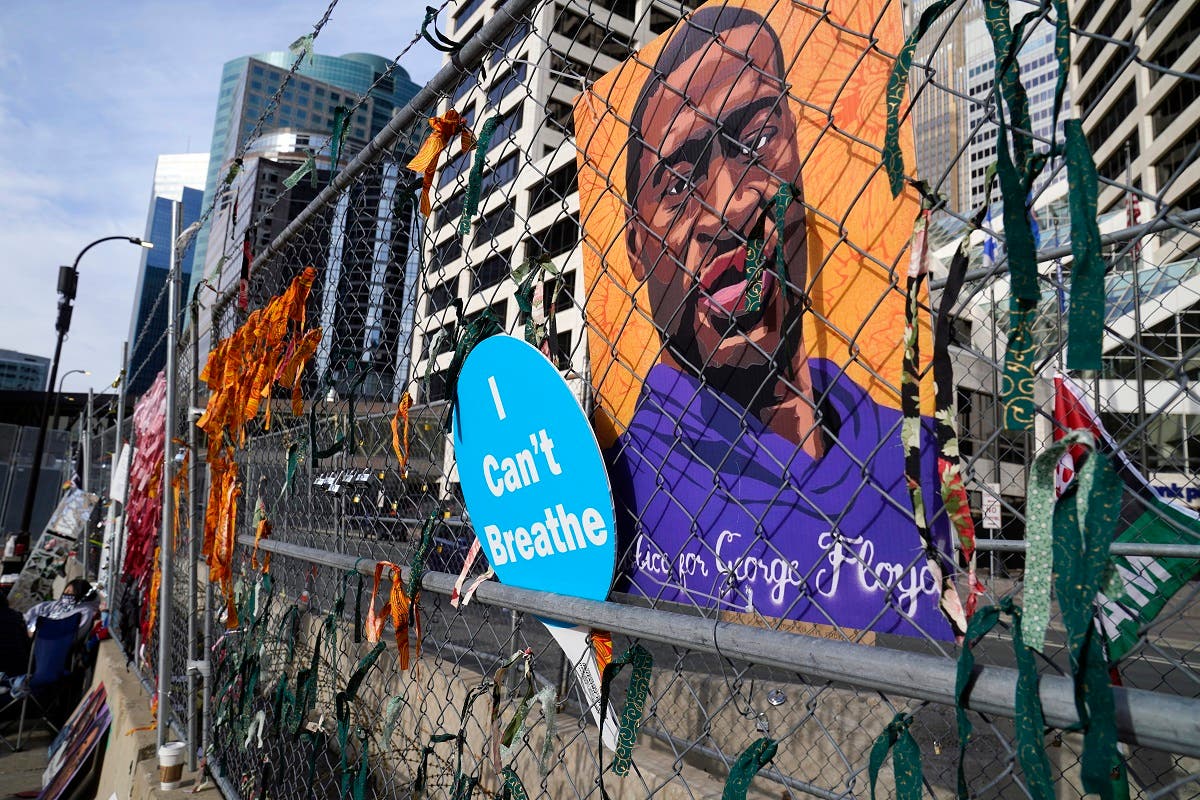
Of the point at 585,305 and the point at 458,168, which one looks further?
the point at 458,168

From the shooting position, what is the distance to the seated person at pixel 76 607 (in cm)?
702

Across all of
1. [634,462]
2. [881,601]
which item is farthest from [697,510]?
[881,601]

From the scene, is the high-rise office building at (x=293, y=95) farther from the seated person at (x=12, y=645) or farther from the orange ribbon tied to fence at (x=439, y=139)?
the orange ribbon tied to fence at (x=439, y=139)

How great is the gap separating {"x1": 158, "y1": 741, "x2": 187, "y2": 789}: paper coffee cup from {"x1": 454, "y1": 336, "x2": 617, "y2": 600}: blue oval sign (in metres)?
2.67

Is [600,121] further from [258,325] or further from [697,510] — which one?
[258,325]

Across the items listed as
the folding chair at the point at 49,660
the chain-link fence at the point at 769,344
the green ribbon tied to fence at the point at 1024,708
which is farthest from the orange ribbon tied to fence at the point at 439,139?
the folding chair at the point at 49,660

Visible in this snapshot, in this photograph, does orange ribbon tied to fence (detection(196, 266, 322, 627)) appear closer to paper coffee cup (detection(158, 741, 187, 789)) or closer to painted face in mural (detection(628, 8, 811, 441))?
paper coffee cup (detection(158, 741, 187, 789))

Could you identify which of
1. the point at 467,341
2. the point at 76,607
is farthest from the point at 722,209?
the point at 76,607

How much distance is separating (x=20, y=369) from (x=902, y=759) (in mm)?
113104

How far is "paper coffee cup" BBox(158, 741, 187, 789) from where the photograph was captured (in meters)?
3.32

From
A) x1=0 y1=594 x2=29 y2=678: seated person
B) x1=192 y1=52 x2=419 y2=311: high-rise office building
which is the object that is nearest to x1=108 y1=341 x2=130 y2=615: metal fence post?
x1=0 y1=594 x2=29 y2=678: seated person

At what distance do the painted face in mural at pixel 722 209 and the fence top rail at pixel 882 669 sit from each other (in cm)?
30

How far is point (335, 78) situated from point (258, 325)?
119m

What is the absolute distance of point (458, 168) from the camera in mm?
2000
